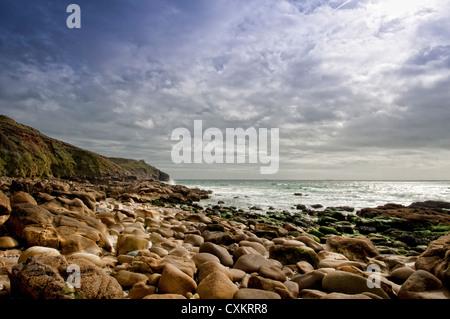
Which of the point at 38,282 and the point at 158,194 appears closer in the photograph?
the point at 38,282

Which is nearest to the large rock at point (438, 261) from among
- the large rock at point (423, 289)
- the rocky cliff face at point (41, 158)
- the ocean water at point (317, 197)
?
the large rock at point (423, 289)

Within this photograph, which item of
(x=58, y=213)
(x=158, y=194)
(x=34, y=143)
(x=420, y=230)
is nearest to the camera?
(x=58, y=213)

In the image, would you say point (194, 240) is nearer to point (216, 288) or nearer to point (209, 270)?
point (209, 270)

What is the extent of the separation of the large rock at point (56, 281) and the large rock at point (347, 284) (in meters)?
3.04

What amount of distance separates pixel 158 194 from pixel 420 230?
2080 cm

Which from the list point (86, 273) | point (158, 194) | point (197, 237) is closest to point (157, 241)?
point (197, 237)

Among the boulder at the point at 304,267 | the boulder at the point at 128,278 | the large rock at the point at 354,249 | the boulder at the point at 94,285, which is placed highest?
the boulder at the point at 94,285

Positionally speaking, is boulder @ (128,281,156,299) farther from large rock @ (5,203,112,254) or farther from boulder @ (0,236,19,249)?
boulder @ (0,236,19,249)

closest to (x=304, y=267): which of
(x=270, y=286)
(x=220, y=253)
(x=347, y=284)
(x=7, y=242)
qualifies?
(x=347, y=284)

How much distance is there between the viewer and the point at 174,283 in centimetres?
329

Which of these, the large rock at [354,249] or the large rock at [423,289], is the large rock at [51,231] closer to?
the large rock at [423,289]

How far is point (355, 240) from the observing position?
21.6ft

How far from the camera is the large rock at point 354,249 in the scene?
622 cm
